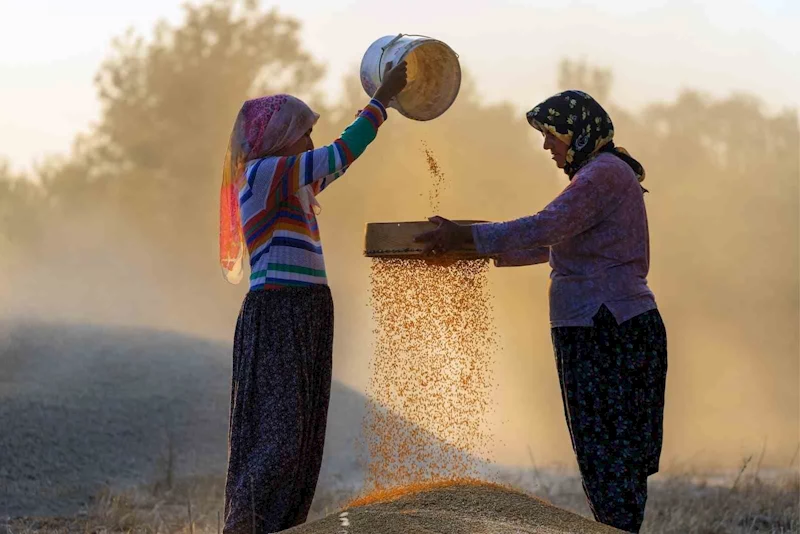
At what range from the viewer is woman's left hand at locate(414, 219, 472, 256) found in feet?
15.1

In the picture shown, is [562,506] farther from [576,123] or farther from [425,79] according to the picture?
[576,123]

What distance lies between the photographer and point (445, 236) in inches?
182

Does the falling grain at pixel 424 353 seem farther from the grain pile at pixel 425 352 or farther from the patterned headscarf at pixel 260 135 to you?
the patterned headscarf at pixel 260 135

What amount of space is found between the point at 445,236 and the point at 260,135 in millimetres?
796

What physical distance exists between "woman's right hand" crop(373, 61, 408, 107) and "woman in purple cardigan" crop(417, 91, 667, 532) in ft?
1.93

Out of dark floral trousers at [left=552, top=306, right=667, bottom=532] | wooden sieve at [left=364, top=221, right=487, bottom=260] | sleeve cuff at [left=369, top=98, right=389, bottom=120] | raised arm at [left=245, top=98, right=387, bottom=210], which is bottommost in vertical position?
dark floral trousers at [left=552, top=306, right=667, bottom=532]

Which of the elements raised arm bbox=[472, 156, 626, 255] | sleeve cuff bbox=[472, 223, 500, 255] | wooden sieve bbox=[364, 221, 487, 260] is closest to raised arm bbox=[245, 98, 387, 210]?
wooden sieve bbox=[364, 221, 487, 260]

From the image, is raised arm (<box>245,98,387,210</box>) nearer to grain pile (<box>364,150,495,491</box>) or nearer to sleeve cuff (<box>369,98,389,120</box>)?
sleeve cuff (<box>369,98,389,120</box>)

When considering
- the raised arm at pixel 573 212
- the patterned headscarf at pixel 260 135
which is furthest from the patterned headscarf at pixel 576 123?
the patterned headscarf at pixel 260 135

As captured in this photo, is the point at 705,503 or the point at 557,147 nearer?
the point at 557,147

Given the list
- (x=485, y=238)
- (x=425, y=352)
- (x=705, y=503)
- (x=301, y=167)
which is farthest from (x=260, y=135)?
(x=705, y=503)

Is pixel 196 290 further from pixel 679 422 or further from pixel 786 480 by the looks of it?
pixel 786 480

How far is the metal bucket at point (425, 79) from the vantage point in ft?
16.7

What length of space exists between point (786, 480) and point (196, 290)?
52.6 feet
